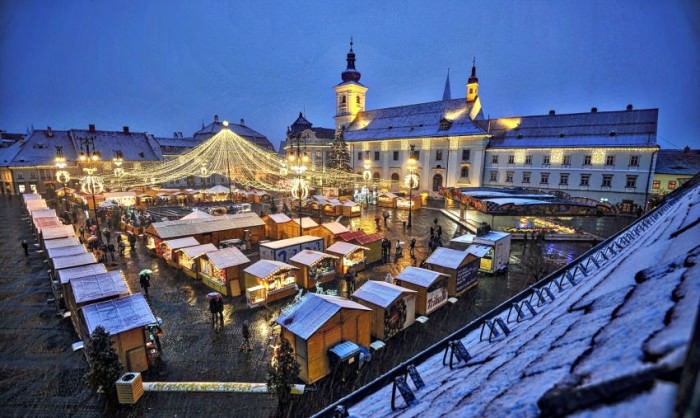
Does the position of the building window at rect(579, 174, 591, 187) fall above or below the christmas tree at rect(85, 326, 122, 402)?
above

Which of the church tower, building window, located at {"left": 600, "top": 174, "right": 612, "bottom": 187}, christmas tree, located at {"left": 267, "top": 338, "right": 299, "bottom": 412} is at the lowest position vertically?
christmas tree, located at {"left": 267, "top": 338, "right": 299, "bottom": 412}

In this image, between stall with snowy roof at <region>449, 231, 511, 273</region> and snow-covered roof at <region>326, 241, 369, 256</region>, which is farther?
snow-covered roof at <region>326, 241, 369, 256</region>

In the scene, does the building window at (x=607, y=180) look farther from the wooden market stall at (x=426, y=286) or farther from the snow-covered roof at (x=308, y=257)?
the snow-covered roof at (x=308, y=257)

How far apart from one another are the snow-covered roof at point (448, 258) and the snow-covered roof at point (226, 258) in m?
9.00

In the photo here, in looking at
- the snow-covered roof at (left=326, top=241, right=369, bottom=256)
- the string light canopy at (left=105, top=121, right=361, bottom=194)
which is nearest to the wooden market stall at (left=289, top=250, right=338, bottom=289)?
the snow-covered roof at (left=326, top=241, right=369, bottom=256)

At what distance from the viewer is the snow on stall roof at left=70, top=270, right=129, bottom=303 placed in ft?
37.3

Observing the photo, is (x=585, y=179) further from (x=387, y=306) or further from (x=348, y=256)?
(x=387, y=306)

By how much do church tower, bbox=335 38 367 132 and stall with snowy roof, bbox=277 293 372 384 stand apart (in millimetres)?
54831

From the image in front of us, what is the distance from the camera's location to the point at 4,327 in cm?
1237

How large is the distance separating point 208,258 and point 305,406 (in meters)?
9.85

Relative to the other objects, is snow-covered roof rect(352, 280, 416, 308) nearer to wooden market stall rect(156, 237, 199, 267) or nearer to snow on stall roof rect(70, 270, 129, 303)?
snow on stall roof rect(70, 270, 129, 303)

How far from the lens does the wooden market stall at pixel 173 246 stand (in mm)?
18734

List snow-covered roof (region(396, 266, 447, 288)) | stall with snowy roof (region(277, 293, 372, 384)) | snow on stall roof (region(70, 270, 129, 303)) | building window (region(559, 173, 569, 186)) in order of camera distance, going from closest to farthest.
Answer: stall with snowy roof (region(277, 293, 372, 384)) → snow on stall roof (region(70, 270, 129, 303)) → snow-covered roof (region(396, 266, 447, 288)) → building window (region(559, 173, 569, 186))

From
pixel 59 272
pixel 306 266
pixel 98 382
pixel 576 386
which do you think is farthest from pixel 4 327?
pixel 576 386
